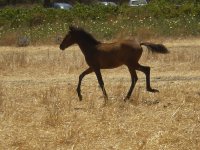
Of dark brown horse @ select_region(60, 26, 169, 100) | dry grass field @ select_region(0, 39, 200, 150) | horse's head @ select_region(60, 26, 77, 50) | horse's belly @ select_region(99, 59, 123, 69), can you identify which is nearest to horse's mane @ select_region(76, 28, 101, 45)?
dark brown horse @ select_region(60, 26, 169, 100)

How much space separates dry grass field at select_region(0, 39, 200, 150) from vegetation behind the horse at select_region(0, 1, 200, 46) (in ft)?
36.0

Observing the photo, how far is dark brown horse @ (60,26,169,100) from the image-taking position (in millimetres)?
11031

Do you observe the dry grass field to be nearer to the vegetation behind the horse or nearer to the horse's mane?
the horse's mane

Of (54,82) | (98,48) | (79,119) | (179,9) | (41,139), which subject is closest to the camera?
(41,139)

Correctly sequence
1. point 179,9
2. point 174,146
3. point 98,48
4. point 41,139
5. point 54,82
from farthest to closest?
point 179,9, point 54,82, point 98,48, point 41,139, point 174,146

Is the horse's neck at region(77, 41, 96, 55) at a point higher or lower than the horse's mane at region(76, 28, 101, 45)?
lower

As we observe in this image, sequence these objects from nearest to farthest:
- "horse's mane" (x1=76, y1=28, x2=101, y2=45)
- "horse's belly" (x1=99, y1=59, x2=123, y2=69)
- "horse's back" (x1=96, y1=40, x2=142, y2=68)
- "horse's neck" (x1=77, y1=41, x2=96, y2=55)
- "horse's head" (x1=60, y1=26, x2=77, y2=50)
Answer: "horse's back" (x1=96, y1=40, x2=142, y2=68) < "horse's belly" (x1=99, y1=59, x2=123, y2=69) < "horse's neck" (x1=77, y1=41, x2=96, y2=55) < "horse's mane" (x1=76, y1=28, x2=101, y2=45) < "horse's head" (x1=60, y1=26, x2=77, y2=50)

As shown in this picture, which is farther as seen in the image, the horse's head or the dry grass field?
the horse's head

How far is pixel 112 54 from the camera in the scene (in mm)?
11164

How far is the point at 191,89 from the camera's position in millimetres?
11781

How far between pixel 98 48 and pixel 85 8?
2497cm

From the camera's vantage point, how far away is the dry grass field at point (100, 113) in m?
7.50

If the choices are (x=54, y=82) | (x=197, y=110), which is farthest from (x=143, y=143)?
(x=54, y=82)

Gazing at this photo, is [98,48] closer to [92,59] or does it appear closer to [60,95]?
[92,59]
